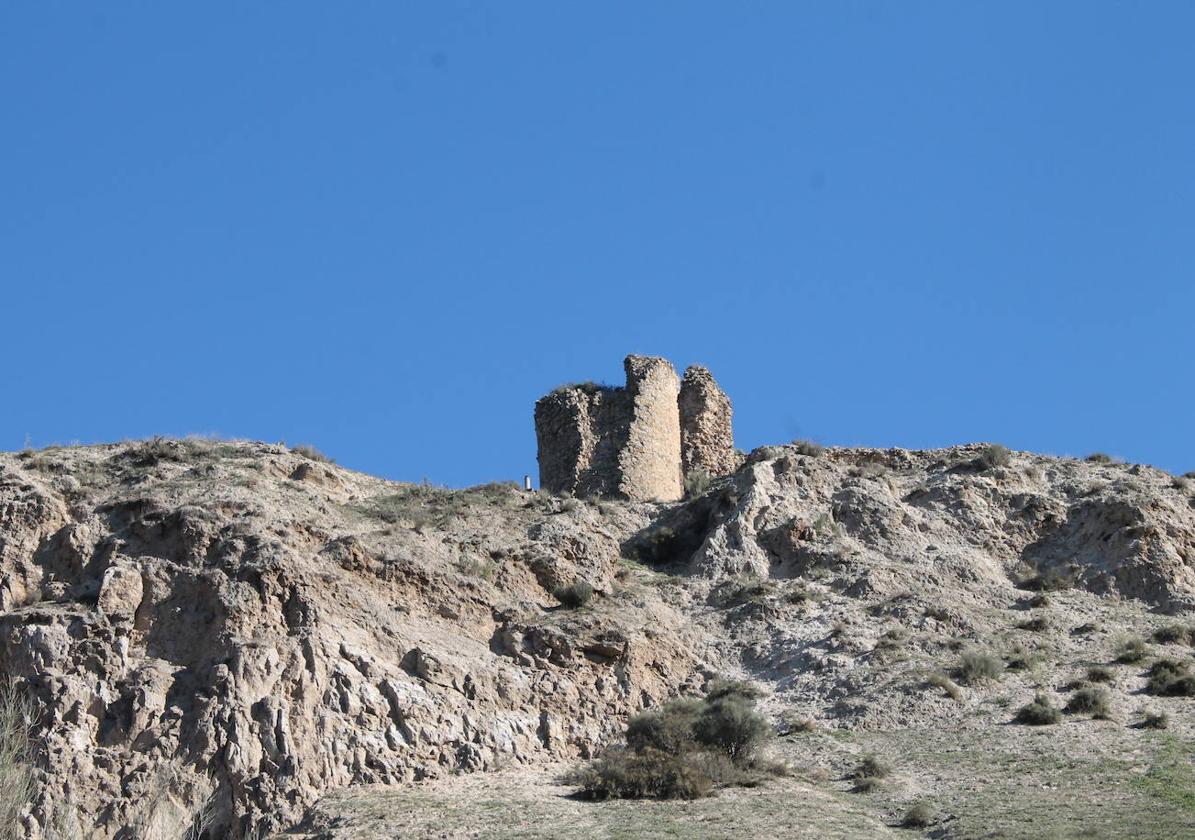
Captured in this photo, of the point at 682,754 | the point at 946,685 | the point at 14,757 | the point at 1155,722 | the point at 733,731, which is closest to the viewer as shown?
the point at 14,757

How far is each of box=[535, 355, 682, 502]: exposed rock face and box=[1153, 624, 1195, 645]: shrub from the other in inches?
414

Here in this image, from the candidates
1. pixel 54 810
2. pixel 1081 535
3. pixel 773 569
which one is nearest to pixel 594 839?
pixel 54 810

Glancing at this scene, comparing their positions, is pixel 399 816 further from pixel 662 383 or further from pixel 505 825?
pixel 662 383

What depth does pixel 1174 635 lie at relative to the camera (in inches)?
1326

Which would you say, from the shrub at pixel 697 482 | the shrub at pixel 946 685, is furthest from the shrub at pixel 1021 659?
the shrub at pixel 697 482

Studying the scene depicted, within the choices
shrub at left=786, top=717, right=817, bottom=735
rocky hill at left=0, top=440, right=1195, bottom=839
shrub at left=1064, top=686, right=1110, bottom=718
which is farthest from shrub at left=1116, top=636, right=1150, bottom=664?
shrub at left=786, top=717, right=817, bottom=735

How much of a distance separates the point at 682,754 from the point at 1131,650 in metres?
8.62

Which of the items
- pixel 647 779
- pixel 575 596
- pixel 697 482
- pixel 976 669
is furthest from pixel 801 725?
pixel 697 482

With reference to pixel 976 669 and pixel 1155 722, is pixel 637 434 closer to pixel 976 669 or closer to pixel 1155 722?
pixel 976 669

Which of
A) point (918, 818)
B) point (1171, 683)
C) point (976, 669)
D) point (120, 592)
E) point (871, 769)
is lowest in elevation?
point (918, 818)

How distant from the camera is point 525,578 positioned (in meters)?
34.0

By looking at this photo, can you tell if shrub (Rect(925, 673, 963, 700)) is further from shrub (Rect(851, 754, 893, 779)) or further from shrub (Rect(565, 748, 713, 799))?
shrub (Rect(565, 748, 713, 799))

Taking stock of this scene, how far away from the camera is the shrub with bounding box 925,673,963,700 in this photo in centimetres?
3116

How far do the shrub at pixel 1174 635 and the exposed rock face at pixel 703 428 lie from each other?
11.3 meters
